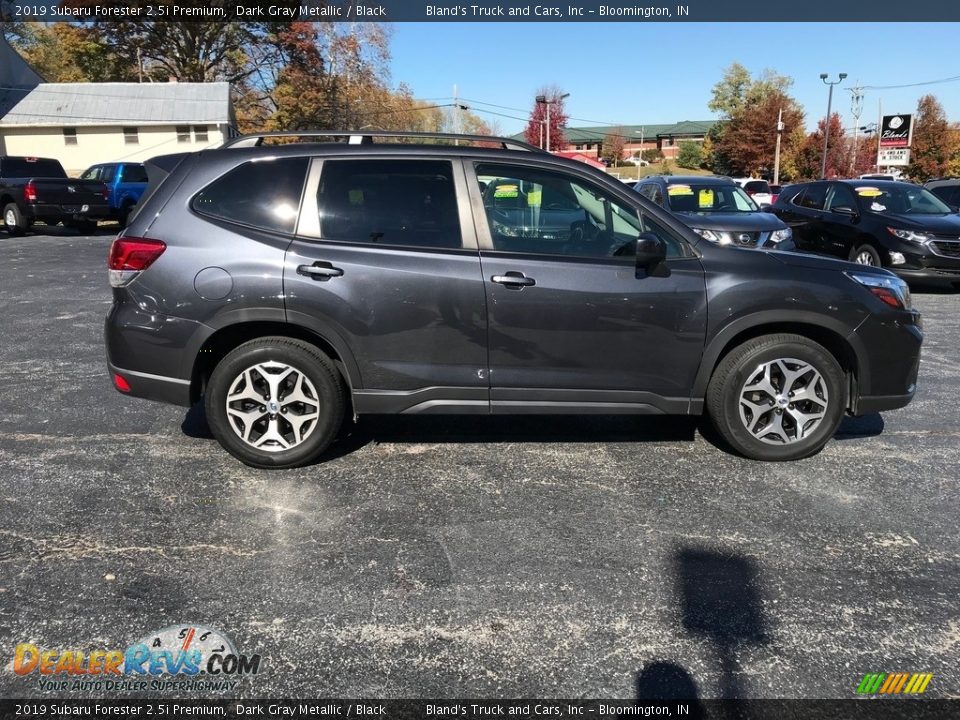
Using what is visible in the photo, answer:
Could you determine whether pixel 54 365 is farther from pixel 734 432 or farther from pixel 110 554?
pixel 734 432

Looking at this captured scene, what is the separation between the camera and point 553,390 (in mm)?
4348

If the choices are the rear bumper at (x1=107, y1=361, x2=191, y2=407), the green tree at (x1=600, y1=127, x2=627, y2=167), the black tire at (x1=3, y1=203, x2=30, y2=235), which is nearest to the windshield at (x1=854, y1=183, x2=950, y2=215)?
the rear bumper at (x1=107, y1=361, x2=191, y2=407)

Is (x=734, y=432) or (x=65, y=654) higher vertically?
(x=734, y=432)

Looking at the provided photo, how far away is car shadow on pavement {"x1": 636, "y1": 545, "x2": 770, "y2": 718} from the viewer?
255cm

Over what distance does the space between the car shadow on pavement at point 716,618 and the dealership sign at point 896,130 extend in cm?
4012

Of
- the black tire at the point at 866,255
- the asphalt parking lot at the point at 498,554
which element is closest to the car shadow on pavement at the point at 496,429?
the asphalt parking lot at the point at 498,554

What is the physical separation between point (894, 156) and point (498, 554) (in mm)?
40305

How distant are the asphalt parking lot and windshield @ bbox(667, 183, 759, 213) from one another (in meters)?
6.57

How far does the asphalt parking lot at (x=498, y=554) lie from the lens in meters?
2.70

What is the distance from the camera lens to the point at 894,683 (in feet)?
8.50

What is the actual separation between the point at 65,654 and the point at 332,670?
3.22ft

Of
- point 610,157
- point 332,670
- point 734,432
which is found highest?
point 610,157

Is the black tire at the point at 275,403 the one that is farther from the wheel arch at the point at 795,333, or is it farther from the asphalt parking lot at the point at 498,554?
the wheel arch at the point at 795,333

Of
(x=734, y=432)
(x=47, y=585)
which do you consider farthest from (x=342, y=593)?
(x=734, y=432)
